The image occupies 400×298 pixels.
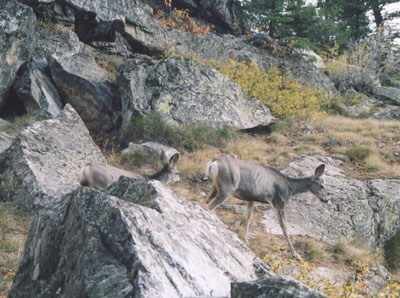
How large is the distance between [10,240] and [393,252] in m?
8.22

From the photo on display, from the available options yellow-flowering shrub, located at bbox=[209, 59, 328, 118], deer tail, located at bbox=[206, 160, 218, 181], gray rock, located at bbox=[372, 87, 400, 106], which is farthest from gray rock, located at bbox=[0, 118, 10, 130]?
gray rock, located at bbox=[372, 87, 400, 106]

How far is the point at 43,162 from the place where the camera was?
765 cm

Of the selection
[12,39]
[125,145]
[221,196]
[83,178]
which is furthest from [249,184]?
[12,39]

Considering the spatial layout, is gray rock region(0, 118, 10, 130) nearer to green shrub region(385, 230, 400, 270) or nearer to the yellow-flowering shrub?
the yellow-flowering shrub

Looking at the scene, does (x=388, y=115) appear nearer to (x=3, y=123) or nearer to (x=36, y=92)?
(x=36, y=92)

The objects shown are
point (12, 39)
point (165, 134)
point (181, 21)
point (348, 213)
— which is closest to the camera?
point (348, 213)

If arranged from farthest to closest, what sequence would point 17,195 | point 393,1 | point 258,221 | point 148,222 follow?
point 393,1 < point 258,221 < point 17,195 < point 148,222

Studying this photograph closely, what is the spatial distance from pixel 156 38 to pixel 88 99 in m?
6.17

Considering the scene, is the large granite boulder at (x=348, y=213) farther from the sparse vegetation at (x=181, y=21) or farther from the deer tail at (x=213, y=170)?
the sparse vegetation at (x=181, y=21)

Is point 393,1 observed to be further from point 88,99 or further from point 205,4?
point 88,99

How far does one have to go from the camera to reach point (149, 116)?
1252 centimetres

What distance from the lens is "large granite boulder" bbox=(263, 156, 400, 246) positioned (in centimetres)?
888

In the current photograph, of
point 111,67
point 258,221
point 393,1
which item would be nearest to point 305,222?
point 258,221

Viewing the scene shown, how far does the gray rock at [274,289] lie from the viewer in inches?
92.6
